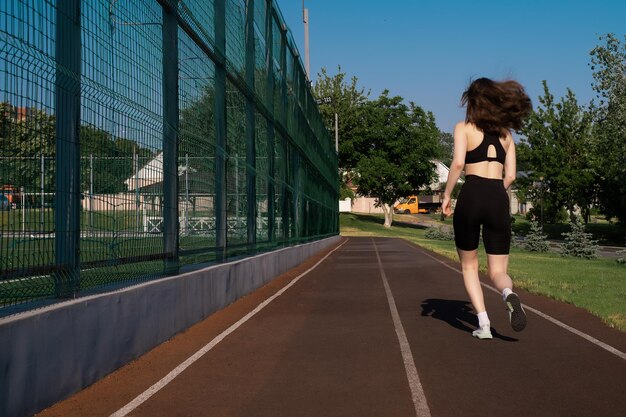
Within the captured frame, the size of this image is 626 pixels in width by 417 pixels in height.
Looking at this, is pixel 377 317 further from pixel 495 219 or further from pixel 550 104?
pixel 550 104

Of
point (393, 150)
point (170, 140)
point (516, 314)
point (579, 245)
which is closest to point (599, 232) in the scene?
point (393, 150)

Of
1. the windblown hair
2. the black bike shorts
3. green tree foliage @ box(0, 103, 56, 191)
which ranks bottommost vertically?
the black bike shorts

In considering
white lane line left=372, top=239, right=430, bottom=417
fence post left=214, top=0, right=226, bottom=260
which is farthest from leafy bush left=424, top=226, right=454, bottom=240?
white lane line left=372, top=239, right=430, bottom=417

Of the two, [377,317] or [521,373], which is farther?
[377,317]

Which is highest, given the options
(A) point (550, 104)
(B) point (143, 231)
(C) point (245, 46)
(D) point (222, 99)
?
(A) point (550, 104)

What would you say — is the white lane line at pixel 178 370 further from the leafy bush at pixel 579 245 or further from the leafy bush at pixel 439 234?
the leafy bush at pixel 439 234

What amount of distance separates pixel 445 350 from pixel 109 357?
10.1 feet

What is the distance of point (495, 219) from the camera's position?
7273mm

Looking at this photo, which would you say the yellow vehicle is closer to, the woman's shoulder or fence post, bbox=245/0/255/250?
fence post, bbox=245/0/255/250

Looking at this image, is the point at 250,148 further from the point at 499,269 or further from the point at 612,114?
the point at 612,114

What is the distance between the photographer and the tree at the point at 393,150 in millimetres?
74812

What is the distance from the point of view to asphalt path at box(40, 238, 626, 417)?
521 centimetres

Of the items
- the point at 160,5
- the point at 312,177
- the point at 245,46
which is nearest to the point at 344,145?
the point at 312,177

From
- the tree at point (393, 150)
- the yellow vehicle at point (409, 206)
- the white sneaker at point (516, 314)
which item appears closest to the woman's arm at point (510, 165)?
the white sneaker at point (516, 314)
